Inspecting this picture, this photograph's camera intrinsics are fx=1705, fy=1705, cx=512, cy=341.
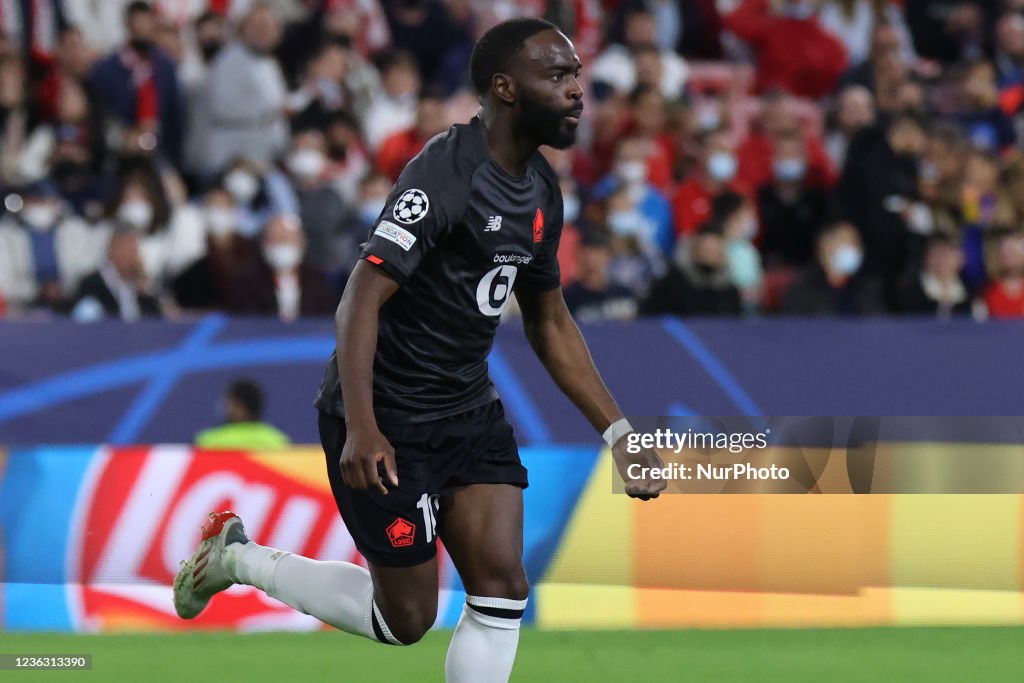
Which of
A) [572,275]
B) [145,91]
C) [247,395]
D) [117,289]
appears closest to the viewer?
[247,395]

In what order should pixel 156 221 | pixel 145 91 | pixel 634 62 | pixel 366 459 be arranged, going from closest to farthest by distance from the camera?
1. pixel 366 459
2. pixel 156 221
3. pixel 145 91
4. pixel 634 62

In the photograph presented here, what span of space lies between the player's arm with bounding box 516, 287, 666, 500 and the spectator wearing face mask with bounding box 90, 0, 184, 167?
278 inches

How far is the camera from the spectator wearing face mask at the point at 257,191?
36.7ft

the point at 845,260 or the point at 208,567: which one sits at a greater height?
the point at 208,567

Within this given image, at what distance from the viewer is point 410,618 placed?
16.4 feet

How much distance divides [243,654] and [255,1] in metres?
6.50

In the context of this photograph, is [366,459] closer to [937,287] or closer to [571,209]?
[571,209]

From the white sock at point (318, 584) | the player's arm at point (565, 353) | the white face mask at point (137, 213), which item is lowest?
the white face mask at point (137, 213)

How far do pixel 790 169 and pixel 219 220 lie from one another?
3.98 meters

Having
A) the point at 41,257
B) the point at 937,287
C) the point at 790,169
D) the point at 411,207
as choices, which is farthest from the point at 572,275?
the point at 411,207

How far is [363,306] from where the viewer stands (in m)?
4.59

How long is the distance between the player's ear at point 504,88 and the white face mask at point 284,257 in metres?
5.98

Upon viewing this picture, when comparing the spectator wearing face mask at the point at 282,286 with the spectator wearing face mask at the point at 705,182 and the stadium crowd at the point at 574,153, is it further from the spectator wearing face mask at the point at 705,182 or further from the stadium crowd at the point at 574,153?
the spectator wearing face mask at the point at 705,182

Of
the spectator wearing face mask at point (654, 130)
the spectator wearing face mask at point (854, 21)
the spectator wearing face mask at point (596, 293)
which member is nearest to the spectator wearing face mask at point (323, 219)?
the spectator wearing face mask at point (596, 293)
